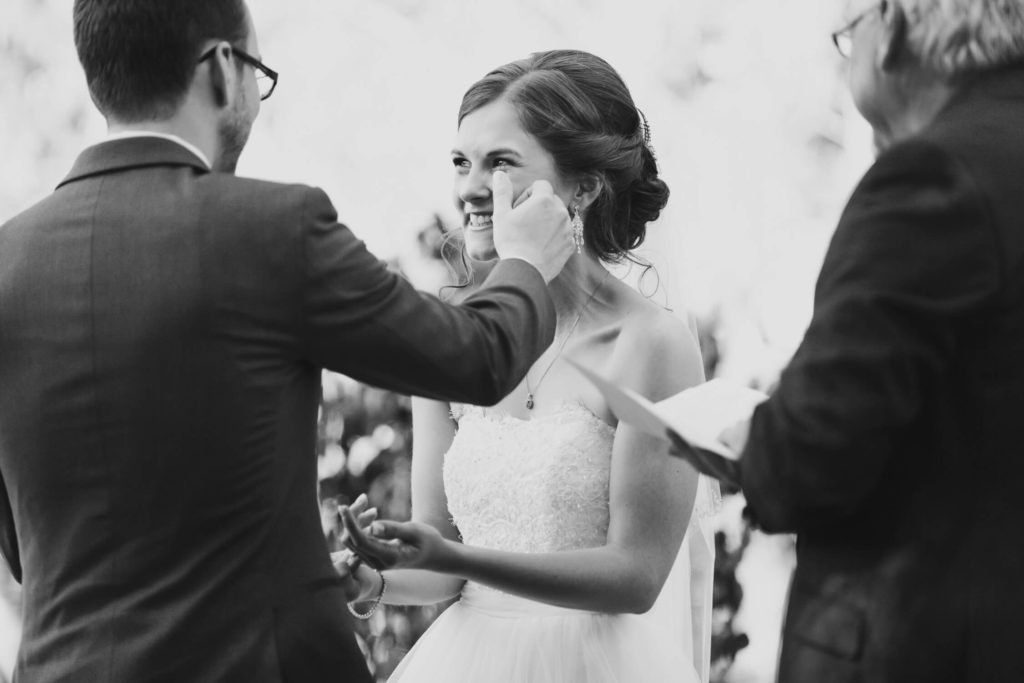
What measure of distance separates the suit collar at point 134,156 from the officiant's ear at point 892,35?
928mm

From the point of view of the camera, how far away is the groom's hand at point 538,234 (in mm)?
2262

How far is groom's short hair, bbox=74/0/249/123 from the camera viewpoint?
1935 millimetres

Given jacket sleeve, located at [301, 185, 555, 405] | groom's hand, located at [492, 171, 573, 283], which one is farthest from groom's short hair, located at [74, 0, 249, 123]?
groom's hand, located at [492, 171, 573, 283]

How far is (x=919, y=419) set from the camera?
169cm

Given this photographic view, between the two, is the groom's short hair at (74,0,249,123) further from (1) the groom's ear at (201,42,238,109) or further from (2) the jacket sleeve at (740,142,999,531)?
(2) the jacket sleeve at (740,142,999,531)

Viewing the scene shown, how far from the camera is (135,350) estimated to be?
183 cm

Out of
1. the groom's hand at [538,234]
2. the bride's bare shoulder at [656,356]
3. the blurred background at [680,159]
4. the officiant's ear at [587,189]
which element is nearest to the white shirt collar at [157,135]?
the groom's hand at [538,234]

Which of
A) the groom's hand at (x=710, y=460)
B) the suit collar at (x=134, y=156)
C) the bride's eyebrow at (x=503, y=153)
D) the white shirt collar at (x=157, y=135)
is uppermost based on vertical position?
the bride's eyebrow at (x=503, y=153)

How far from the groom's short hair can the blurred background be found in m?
2.26

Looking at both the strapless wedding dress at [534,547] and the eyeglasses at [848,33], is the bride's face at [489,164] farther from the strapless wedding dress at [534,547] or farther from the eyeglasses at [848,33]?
the eyeglasses at [848,33]

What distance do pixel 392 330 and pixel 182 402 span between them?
294 mm

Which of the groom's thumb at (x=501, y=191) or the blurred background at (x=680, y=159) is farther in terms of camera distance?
the blurred background at (x=680, y=159)

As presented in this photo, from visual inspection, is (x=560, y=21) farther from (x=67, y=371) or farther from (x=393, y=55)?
(x=67, y=371)

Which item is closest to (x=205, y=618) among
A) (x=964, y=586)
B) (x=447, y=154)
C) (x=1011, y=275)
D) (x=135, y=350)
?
(x=135, y=350)
